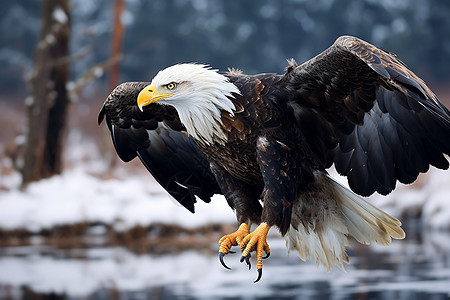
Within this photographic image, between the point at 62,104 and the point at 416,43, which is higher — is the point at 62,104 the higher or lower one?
the lower one

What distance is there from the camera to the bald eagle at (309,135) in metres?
4.05

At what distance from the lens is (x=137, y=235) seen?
11.1m

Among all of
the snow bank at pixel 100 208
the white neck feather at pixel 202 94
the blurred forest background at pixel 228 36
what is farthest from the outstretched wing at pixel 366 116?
the blurred forest background at pixel 228 36

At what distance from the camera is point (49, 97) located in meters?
13.5

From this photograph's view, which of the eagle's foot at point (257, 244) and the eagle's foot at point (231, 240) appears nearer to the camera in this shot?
the eagle's foot at point (257, 244)

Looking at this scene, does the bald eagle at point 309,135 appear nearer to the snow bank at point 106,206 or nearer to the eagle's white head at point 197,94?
the eagle's white head at point 197,94

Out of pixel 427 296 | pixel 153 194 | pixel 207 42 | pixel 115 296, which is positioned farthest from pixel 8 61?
pixel 427 296

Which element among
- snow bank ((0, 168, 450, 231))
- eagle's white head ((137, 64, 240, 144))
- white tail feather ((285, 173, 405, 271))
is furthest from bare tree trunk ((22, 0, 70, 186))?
eagle's white head ((137, 64, 240, 144))

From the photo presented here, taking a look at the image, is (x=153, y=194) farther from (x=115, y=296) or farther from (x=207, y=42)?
(x=207, y=42)

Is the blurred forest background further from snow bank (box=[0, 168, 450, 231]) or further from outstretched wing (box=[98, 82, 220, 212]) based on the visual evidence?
outstretched wing (box=[98, 82, 220, 212])

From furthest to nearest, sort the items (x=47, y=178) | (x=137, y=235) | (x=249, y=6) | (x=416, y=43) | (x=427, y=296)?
1. (x=249, y=6)
2. (x=416, y=43)
3. (x=47, y=178)
4. (x=137, y=235)
5. (x=427, y=296)

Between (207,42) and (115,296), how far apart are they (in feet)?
63.6

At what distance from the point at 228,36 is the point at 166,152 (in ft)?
69.3

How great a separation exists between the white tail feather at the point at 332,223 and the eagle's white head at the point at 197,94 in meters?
0.77
